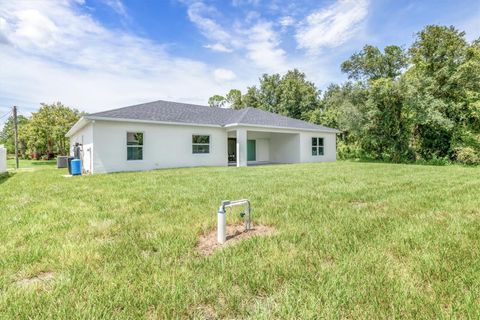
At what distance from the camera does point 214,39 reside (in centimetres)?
1644

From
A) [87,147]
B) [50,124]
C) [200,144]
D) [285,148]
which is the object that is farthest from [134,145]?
[50,124]

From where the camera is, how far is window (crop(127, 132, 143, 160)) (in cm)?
1390

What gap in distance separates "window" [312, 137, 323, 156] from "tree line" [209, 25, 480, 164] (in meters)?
2.54

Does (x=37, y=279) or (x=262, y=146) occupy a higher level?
(x=262, y=146)

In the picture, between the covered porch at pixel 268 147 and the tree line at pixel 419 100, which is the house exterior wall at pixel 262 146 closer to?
the covered porch at pixel 268 147

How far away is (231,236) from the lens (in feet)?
11.6

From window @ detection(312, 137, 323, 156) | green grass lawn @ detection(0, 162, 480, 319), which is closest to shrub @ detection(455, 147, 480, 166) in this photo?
window @ detection(312, 137, 323, 156)

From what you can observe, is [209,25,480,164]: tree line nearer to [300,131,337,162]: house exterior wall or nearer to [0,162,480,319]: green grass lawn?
[300,131,337,162]: house exterior wall

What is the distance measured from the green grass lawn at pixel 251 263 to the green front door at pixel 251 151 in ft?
53.7

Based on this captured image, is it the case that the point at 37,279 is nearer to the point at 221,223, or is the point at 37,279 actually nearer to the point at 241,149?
the point at 221,223

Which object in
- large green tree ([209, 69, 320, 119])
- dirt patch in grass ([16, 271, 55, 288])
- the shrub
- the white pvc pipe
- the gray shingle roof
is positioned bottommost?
dirt patch in grass ([16, 271, 55, 288])

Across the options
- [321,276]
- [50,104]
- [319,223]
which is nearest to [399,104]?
[319,223]

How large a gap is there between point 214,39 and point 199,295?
1697 centimetres

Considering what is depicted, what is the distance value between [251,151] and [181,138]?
757cm
